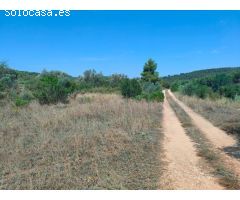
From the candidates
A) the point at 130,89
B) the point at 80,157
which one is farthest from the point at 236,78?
the point at 80,157

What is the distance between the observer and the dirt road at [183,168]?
5.77 metres

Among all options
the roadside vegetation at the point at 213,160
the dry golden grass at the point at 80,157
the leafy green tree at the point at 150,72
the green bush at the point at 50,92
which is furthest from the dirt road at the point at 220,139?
the leafy green tree at the point at 150,72

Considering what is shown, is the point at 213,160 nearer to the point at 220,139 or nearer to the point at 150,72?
the point at 220,139

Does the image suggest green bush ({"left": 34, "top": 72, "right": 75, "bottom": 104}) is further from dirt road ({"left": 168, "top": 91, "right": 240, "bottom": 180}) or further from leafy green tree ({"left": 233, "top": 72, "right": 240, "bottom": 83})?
leafy green tree ({"left": 233, "top": 72, "right": 240, "bottom": 83})

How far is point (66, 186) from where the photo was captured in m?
5.60

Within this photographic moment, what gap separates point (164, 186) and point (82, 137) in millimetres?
3763

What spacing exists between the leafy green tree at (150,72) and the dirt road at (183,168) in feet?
138

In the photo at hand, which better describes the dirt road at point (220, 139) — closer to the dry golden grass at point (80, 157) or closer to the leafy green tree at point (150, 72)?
the dry golden grass at point (80, 157)

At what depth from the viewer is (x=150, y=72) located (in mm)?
53281

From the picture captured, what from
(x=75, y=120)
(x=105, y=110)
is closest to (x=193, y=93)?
(x=105, y=110)

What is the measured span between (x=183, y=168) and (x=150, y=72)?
154 feet

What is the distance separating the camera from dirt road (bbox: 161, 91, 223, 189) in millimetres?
5766

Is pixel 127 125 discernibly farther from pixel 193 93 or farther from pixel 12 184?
pixel 193 93

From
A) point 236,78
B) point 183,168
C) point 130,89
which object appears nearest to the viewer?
point 183,168
